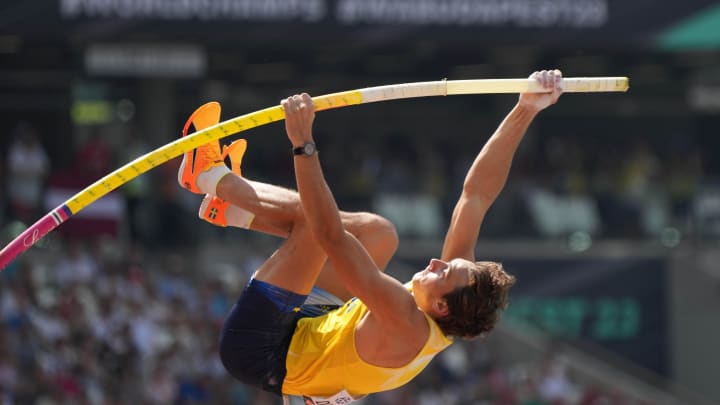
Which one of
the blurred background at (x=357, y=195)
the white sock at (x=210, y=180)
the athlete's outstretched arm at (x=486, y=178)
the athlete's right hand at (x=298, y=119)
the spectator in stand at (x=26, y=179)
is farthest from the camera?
the spectator in stand at (x=26, y=179)

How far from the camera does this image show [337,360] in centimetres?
583

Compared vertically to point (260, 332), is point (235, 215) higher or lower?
higher

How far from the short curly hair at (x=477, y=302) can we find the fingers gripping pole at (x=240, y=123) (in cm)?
76

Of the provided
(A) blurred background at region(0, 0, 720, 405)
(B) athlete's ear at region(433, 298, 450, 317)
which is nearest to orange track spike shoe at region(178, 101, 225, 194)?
(B) athlete's ear at region(433, 298, 450, 317)

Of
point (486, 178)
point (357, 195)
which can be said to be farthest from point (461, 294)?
point (357, 195)

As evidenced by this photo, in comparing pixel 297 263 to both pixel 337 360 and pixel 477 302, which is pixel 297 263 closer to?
pixel 337 360

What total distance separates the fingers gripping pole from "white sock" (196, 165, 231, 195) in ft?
0.88

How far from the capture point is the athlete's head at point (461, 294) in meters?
5.65

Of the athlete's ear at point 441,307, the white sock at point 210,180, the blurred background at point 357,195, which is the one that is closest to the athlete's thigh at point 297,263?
the white sock at point 210,180

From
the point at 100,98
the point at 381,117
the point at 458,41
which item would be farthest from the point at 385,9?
the point at 381,117

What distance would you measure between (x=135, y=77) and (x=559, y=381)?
5.94m

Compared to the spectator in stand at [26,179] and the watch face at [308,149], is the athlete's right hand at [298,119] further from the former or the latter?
the spectator in stand at [26,179]

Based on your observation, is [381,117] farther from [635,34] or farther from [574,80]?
[574,80]

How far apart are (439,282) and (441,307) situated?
11cm
